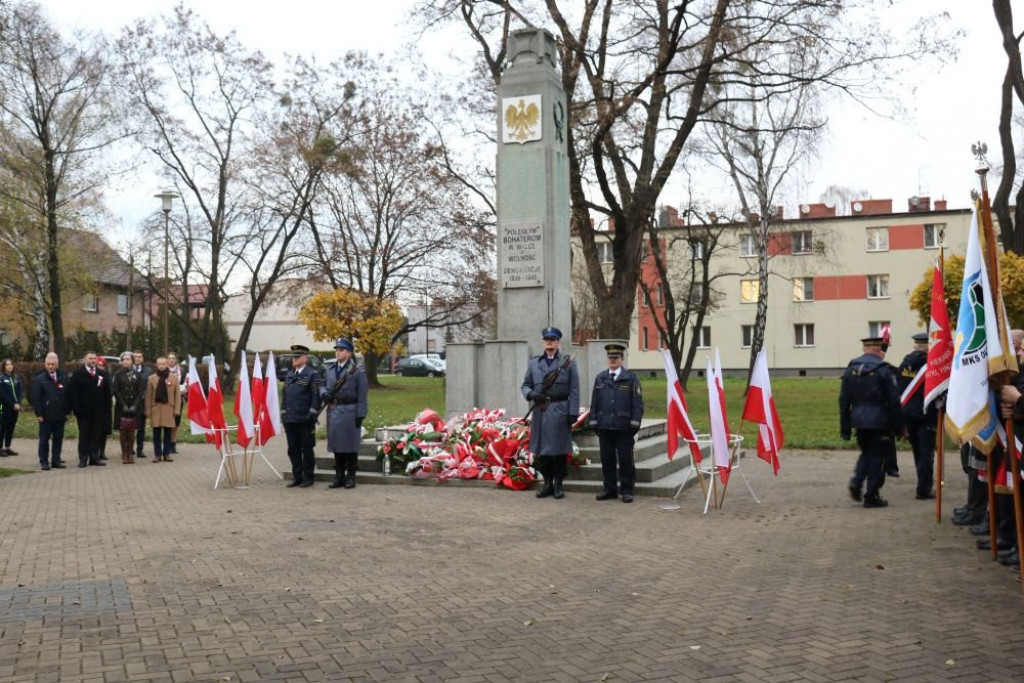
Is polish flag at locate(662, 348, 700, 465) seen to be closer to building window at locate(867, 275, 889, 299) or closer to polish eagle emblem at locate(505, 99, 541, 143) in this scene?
polish eagle emblem at locate(505, 99, 541, 143)

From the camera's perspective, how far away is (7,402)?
16766mm

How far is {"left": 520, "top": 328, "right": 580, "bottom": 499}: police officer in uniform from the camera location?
10852 millimetres

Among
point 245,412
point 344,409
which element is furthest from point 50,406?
point 344,409

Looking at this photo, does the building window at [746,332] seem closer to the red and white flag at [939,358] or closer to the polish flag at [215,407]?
the polish flag at [215,407]

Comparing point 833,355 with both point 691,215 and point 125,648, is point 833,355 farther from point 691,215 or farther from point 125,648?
point 125,648

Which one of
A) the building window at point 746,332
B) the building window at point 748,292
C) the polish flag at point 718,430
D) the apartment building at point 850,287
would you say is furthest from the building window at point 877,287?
the polish flag at point 718,430

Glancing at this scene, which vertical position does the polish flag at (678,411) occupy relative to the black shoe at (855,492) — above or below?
above

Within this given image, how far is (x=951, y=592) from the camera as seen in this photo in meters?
6.28

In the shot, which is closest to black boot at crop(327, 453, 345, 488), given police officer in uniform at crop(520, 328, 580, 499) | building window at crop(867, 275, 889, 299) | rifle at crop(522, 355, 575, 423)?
police officer in uniform at crop(520, 328, 580, 499)

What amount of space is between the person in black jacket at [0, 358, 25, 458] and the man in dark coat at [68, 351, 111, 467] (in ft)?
7.18

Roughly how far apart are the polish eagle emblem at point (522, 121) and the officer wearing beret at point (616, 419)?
4877 mm

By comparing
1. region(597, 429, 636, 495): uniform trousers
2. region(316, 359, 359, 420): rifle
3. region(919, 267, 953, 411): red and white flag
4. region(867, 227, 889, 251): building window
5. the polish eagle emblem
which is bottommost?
region(597, 429, 636, 495): uniform trousers

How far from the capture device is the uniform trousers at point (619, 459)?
10602mm

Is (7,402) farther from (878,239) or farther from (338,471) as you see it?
(878,239)
